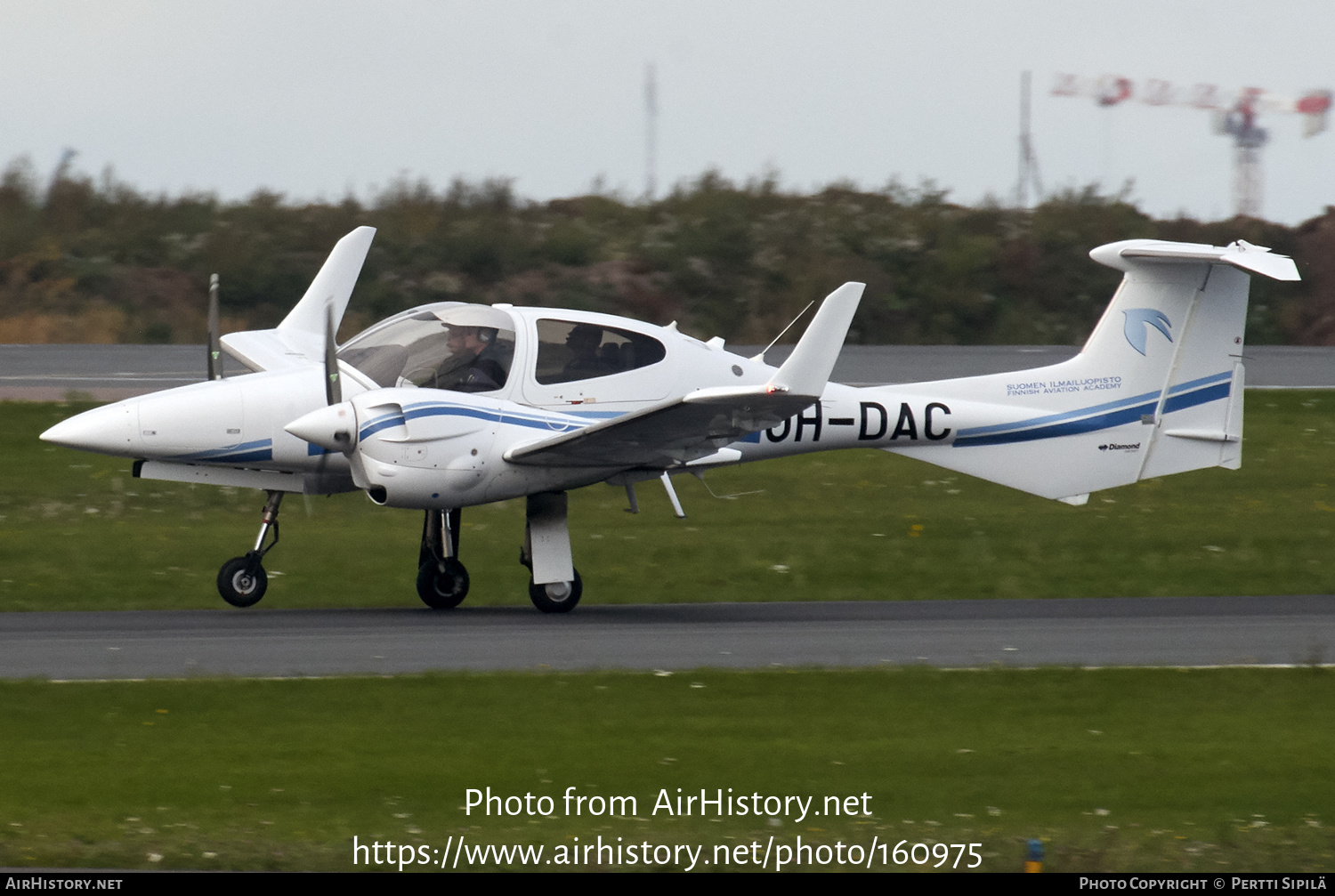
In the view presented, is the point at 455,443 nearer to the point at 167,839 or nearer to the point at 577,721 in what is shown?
the point at 577,721

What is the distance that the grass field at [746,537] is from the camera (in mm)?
15305

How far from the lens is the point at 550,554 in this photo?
13.5 m

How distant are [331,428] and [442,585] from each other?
2159 mm

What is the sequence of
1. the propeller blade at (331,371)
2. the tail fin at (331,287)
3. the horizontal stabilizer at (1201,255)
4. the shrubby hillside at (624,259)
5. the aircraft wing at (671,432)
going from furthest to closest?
the shrubby hillside at (624,259) → the tail fin at (331,287) → the horizontal stabilizer at (1201,255) → the propeller blade at (331,371) → the aircraft wing at (671,432)

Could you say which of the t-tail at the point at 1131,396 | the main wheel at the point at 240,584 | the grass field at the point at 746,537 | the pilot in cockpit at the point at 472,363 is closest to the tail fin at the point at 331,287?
the grass field at the point at 746,537

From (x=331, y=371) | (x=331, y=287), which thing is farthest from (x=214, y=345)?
(x=331, y=371)

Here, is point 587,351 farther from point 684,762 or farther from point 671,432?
point 684,762

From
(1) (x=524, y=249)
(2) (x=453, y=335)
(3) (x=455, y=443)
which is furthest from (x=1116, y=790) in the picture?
(1) (x=524, y=249)

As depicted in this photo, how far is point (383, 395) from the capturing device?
1263 centimetres

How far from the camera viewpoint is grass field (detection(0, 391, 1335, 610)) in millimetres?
15305

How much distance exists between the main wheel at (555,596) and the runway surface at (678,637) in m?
0.11

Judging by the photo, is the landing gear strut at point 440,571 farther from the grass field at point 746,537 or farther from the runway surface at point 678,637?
the grass field at point 746,537

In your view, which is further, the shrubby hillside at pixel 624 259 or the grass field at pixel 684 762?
the shrubby hillside at pixel 624 259
